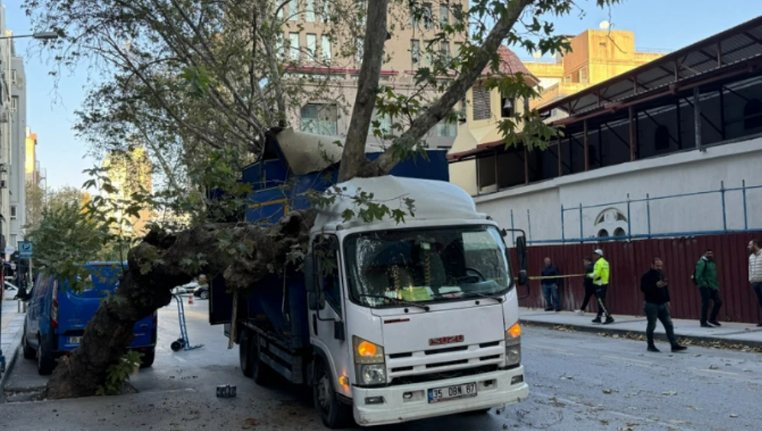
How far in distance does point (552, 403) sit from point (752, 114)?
19.1m

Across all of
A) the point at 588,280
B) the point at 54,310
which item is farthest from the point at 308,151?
the point at 588,280

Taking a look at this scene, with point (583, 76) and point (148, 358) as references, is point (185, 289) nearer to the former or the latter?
point (148, 358)

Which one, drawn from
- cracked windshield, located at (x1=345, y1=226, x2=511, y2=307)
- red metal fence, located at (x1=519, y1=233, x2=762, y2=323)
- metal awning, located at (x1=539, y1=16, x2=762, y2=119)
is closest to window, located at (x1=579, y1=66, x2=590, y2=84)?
metal awning, located at (x1=539, y1=16, x2=762, y2=119)

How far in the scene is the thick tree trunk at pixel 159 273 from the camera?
813 cm

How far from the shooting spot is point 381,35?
8.86 m

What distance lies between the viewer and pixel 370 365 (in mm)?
6469

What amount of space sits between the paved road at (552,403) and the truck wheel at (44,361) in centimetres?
159

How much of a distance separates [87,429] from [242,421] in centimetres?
169

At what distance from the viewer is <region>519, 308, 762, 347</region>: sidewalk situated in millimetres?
14023

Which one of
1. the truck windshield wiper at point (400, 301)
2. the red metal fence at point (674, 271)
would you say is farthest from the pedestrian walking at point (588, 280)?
the truck windshield wiper at point (400, 301)

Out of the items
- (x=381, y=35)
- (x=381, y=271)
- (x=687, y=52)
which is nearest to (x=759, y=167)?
(x=687, y=52)

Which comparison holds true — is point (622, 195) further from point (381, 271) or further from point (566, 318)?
point (381, 271)

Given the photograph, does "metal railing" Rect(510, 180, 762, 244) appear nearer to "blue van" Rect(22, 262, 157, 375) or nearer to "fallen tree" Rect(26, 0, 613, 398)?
"fallen tree" Rect(26, 0, 613, 398)

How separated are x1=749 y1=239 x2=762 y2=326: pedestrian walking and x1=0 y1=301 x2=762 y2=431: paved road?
2850 mm
